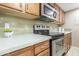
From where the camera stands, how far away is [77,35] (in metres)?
3.30

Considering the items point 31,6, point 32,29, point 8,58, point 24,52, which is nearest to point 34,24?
point 32,29

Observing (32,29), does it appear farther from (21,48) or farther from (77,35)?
(77,35)

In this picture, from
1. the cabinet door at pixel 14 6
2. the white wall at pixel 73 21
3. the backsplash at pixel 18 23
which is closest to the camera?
the cabinet door at pixel 14 6

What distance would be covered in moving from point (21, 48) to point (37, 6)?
101 cm

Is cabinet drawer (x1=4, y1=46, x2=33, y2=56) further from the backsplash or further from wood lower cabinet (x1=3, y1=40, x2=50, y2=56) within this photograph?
the backsplash

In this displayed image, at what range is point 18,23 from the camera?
5.22 ft

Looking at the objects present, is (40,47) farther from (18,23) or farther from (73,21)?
(73,21)

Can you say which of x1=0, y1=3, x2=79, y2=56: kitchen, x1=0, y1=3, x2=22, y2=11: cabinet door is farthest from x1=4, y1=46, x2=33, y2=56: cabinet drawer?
x1=0, y1=3, x2=22, y2=11: cabinet door

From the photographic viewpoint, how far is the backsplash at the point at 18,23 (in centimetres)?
130

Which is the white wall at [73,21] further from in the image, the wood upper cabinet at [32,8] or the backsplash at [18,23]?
the wood upper cabinet at [32,8]

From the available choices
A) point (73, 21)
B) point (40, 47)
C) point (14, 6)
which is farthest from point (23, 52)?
point (73, 21)

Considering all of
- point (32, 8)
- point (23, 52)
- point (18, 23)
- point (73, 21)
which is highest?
point (32, 8)

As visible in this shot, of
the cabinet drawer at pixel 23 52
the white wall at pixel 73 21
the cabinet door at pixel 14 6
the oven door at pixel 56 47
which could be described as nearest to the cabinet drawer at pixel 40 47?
the cabinet drawer at pixel 23 52

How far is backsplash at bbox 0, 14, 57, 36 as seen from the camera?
4.25ft
